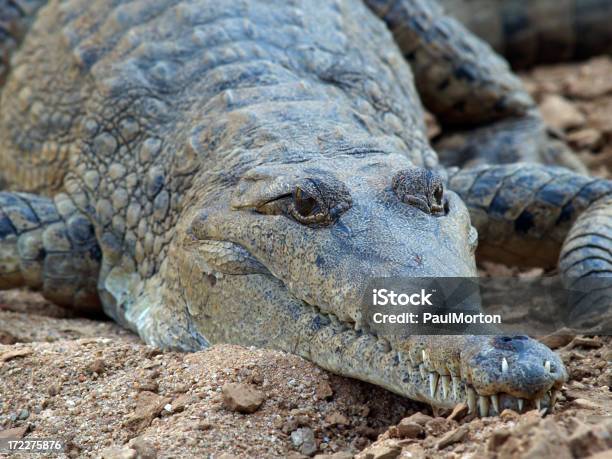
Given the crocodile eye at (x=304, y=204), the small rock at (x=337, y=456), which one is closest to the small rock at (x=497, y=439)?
the small rock at (x=337, y=456)

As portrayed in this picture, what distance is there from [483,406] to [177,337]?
1.54m

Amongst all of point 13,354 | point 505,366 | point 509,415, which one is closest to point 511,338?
point 505,366

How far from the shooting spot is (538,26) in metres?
8.23

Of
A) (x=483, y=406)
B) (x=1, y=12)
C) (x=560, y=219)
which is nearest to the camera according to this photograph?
(x=483, y=406)

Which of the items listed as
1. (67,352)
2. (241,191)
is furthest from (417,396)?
→ (67,352)

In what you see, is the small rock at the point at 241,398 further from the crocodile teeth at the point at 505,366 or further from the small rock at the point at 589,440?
the small rock at the point at 589,440

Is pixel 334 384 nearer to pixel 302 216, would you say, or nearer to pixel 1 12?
pixel 302 216

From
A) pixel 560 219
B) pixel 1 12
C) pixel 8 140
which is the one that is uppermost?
pixel 1 12

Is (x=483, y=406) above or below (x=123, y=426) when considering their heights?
above

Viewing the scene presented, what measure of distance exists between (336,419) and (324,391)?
117mm

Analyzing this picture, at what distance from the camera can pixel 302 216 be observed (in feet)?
11.3

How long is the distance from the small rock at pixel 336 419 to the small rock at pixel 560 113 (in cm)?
435

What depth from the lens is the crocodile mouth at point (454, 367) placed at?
2.68 m

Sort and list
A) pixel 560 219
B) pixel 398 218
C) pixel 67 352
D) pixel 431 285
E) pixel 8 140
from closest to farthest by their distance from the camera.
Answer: pixel 431 285 < pixel 398 218 < pixel 67 352 < pixel 560 219 < pixel 8 140
